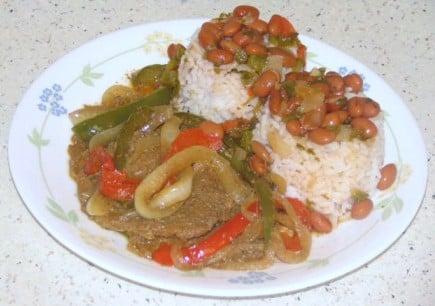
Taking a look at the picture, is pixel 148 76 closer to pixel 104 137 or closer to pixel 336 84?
pixel 104 137

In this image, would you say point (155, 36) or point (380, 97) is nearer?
point (380, 97)

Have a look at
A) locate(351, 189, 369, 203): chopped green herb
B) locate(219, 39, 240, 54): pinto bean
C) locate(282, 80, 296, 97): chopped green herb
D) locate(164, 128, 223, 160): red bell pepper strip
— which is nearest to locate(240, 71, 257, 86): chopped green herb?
locate(219, 39, 240, 54): pinto bean

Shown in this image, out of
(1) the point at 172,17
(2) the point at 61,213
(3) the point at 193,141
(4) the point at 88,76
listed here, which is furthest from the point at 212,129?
(1) the point at 172,17

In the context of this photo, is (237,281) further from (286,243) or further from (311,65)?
(311,65)

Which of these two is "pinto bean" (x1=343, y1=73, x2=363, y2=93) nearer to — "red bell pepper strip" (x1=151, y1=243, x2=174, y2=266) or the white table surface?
the white table surface

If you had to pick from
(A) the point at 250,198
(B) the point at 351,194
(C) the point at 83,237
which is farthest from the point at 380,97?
(C) the point at 83,237

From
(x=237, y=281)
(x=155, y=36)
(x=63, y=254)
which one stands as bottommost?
(x=63, y=254)
